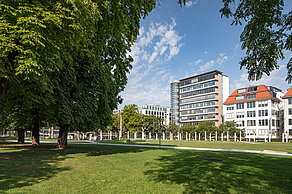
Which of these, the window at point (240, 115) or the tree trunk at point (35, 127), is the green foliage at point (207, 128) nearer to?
the window at point (240, 115)

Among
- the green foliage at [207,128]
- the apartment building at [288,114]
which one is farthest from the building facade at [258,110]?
the green foliage at [207,128]

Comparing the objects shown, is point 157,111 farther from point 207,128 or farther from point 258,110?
point 258,110

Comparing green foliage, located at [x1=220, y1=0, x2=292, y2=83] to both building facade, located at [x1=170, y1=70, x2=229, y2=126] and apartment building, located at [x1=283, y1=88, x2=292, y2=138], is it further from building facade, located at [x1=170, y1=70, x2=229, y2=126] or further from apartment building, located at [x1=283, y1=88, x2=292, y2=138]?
building facade, located at [x1=170, y1=70, x2=229, y2=126]

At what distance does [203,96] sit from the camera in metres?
104

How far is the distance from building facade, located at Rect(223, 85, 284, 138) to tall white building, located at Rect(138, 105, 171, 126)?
2797 inches

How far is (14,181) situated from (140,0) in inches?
348

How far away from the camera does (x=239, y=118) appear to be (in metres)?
83.3

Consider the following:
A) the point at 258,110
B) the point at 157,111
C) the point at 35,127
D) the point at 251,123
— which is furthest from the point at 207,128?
the point at 157,111

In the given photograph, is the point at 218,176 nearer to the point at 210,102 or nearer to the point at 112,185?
the point at 112,185

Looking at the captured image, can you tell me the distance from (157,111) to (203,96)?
197 feet

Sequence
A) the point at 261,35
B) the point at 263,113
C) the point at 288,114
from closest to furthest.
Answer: the point at 261,35, the point at 288,114, the point at 263,113

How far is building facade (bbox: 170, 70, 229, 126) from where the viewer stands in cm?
9969

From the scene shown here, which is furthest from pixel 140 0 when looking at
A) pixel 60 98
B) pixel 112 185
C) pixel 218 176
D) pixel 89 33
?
pixel 60 98

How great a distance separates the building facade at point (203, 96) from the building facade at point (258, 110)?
1233 cm
